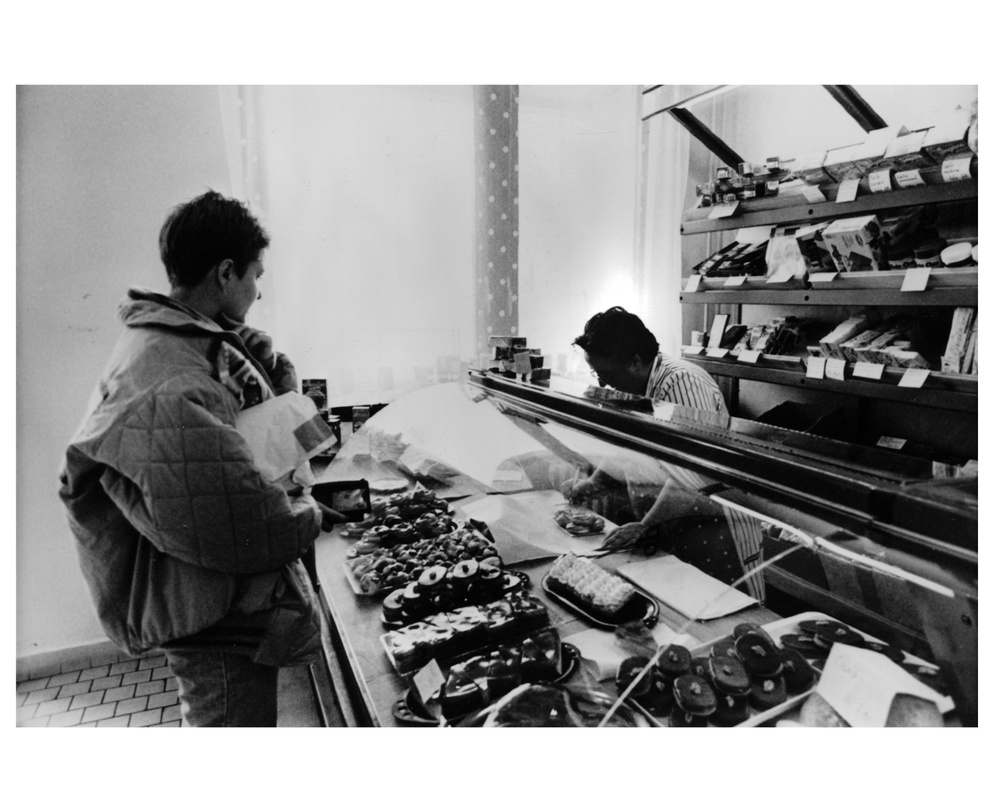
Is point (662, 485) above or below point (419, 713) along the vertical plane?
above

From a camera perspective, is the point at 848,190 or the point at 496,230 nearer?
the point at 848,190

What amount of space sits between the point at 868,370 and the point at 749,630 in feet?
4.74

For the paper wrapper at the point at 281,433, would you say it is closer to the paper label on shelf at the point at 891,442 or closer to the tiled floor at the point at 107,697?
the tiled floor at the point at 107,697

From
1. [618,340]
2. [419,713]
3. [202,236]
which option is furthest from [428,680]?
[618,340]

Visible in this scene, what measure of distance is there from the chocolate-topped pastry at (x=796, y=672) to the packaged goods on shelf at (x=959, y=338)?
141cm

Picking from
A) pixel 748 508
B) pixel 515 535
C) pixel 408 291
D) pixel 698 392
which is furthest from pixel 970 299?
pixel 408 291

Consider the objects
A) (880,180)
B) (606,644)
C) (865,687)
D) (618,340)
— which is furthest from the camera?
(618,340)

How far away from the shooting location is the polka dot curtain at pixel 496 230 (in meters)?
2.64

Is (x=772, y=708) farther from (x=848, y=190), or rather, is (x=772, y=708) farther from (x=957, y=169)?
(x=848, y=190)

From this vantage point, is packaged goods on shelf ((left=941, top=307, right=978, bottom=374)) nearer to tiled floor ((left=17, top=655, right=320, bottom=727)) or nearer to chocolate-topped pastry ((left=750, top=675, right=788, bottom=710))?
chocolate-topped pastry ((left=750, top=675, right=788, bottom=710))

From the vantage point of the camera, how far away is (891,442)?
274 cm

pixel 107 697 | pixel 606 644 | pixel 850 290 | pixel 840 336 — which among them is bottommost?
pixel 107 697

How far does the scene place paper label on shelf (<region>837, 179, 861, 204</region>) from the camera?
2.46m

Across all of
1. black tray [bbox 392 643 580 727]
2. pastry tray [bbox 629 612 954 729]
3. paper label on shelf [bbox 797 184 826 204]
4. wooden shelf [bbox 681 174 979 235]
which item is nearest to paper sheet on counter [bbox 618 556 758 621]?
pastry tray [bbox 629 612 954 729]
